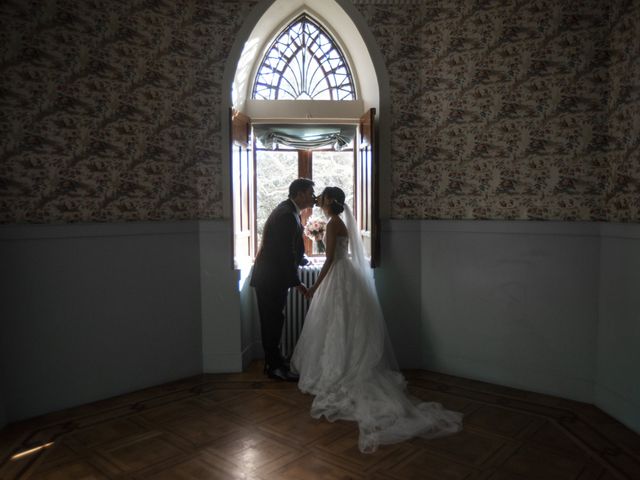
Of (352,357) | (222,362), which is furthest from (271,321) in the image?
(352,357)

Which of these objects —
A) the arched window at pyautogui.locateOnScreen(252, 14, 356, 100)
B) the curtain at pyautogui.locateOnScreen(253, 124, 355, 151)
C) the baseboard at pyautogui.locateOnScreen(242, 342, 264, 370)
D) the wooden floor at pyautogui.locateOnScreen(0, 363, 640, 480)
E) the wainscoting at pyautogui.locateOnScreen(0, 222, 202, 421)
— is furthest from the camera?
the arched window at pyautogui.locateOnScreen(252, 14, 356, 100)

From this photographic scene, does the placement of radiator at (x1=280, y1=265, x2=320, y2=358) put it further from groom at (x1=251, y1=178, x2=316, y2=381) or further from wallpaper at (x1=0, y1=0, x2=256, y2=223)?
wallpaper at (x1=0, y1=0, x2=256, y2=223)

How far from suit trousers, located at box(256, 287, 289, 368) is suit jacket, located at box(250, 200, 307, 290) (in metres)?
0.09

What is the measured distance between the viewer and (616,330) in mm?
3455

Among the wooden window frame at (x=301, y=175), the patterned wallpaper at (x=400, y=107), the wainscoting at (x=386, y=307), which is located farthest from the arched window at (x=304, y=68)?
the wainscoting at (x=386, y=307)

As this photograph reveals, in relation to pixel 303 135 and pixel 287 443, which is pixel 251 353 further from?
pixel 303 135

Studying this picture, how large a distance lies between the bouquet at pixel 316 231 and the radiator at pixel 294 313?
40 centimetres

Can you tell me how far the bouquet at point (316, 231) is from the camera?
4.95 meters

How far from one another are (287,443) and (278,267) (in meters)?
1.52

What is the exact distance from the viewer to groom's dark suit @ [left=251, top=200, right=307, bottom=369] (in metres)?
4.11

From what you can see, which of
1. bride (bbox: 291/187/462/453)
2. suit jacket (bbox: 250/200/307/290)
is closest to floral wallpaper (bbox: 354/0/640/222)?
bride (bbox: 291/187/462/453)

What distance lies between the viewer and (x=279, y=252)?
13.5 ft

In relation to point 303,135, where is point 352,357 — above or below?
below

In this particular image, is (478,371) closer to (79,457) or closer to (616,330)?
(616,330)
